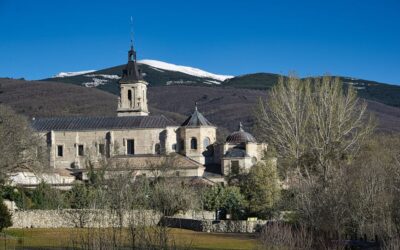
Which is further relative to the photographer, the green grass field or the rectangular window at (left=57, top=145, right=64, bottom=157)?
the rectangular window at (left=57, top=145, right=64, bottom=157)

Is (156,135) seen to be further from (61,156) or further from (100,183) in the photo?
(100,183)

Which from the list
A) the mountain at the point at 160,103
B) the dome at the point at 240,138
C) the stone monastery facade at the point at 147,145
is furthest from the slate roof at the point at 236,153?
the mountain at the point at 160,103

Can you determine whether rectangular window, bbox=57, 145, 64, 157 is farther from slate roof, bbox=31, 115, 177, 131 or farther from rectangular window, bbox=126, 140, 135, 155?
rectangular window, bbox=126, 140, 135, 155

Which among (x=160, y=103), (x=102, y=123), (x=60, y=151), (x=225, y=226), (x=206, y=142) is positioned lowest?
(x=225, y=226)

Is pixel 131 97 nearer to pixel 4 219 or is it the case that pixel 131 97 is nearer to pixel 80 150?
pixel 80 150

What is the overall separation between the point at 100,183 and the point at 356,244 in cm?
3173

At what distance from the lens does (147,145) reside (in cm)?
7494

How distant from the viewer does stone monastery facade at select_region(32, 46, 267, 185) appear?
6856 centimetres

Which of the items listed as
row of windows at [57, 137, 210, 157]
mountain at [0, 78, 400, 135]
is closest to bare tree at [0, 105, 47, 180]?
row of windows at [57, 137, 210, 157]

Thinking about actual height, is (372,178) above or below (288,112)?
below

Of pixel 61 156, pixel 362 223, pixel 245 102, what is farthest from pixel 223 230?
pixel 245 102

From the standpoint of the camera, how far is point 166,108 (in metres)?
179

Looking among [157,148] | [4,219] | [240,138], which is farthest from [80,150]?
[4,219]

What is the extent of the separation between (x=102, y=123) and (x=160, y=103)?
107623 mm
